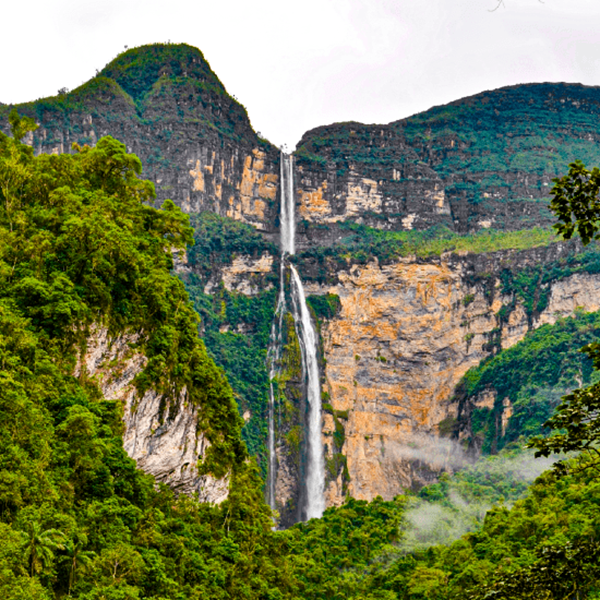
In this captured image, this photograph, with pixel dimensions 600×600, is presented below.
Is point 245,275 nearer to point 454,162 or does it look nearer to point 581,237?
point 454,162

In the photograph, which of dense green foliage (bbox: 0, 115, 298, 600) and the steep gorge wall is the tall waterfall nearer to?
the steep gorge wall

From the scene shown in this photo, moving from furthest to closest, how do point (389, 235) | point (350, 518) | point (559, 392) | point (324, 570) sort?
1. point (389, 235)
2. point (559, 392)
3. point (350, 518)
4. point (324, 570)

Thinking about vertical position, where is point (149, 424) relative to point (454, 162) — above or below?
below

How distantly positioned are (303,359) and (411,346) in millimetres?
8947

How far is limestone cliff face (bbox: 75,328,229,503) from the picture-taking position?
24.4 meters

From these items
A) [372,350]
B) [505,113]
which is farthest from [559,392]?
[505,113]

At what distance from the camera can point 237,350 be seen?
64500mm

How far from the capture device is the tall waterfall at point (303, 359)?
203 ft

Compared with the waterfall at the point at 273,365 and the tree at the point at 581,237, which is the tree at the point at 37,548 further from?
the waterfall at the point at 273,365

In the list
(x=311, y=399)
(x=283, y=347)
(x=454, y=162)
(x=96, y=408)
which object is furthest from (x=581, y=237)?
(x=454, y=162)

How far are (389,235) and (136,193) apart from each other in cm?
4532

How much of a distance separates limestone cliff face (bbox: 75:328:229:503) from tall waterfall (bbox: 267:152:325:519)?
3233cm

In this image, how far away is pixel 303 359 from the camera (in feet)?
217

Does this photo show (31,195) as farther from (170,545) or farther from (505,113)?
(505,113)
